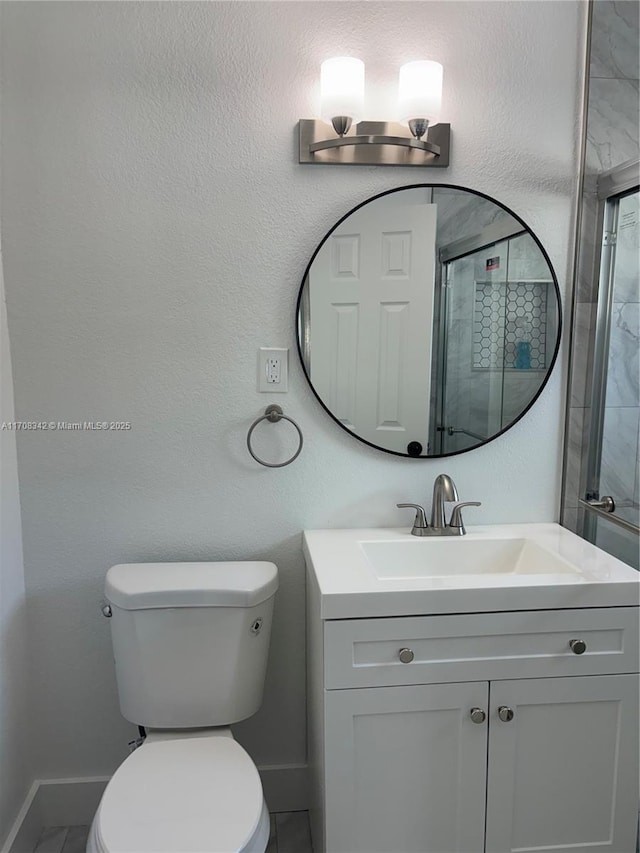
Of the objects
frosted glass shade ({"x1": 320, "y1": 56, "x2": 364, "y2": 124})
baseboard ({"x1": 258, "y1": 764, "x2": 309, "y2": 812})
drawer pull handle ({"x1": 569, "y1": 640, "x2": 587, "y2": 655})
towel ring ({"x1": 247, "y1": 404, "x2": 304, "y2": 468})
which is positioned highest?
frosted glass shade ({"x1": 320, "y1": 56, "x2": 364, "y2": 124})

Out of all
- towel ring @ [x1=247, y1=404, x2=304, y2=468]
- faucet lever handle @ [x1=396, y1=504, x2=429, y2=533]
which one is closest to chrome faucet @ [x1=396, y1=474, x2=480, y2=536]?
faucet lever handle @ [x1=396, y1=504, x2=429, y2=533]

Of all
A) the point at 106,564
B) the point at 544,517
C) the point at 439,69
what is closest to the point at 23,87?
the point at 439,69

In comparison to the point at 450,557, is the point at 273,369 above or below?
above

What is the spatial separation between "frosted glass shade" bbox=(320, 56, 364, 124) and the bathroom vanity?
112cm

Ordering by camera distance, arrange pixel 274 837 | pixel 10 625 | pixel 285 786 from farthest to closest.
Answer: pixel 285 786
pixel 274 837
pixel 10 625

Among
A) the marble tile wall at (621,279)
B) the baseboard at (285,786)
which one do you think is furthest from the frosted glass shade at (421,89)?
the baseboard at (285,786)

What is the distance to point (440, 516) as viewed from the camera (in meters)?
1.79

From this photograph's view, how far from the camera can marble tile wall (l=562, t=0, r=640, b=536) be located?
64.9 inches

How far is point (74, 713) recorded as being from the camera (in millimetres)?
1857

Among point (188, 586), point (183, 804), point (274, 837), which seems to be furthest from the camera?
point (274, 837)

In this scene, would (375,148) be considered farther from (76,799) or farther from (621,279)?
(76,799)

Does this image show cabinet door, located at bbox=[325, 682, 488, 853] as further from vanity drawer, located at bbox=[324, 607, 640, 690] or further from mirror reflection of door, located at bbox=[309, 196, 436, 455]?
mirror reflection of door, located at bbox=[309, 196, 436, 455]

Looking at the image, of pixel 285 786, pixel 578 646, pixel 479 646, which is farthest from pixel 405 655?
pixel 285 786

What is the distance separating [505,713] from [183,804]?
0.71 meters
